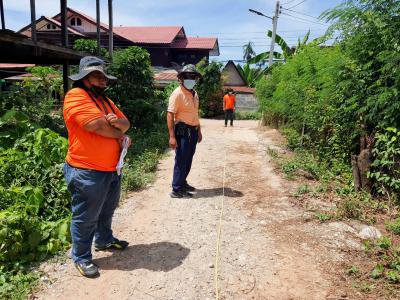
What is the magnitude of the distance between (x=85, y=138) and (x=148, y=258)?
1391 mm

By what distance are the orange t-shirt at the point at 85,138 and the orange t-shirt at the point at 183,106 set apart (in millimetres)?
1903

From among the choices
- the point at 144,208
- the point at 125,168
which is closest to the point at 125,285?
the point at 144,208

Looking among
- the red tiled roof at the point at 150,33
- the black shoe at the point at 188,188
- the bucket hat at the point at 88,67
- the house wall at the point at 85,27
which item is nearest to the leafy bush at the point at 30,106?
the black shoe at the point at 188,188

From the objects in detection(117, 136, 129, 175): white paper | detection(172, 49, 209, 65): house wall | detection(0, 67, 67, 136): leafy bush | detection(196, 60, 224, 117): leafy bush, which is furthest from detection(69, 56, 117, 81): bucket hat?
detection(172, 49, 209, 65): house wall

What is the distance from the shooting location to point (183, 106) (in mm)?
5004

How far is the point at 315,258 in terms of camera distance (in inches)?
142

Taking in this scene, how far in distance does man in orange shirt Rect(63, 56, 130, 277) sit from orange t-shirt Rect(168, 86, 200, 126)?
5.82 feet

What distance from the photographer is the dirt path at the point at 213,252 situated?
306 centimetres

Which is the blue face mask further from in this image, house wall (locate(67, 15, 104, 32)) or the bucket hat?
house wall (locate(67, 15, 104, 32))

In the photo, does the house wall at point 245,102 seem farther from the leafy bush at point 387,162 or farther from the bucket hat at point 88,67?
the bucket hat at point 88,67

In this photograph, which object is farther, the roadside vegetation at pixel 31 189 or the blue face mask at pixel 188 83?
the blue face mask at pixel 188 83

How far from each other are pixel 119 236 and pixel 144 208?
2.97ft

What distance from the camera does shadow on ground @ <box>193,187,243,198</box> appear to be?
5457 mm

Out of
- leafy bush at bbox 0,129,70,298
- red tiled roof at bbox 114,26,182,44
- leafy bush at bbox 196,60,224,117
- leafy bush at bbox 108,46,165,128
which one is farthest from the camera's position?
red tiled roof at bbox 114,26,182,44
